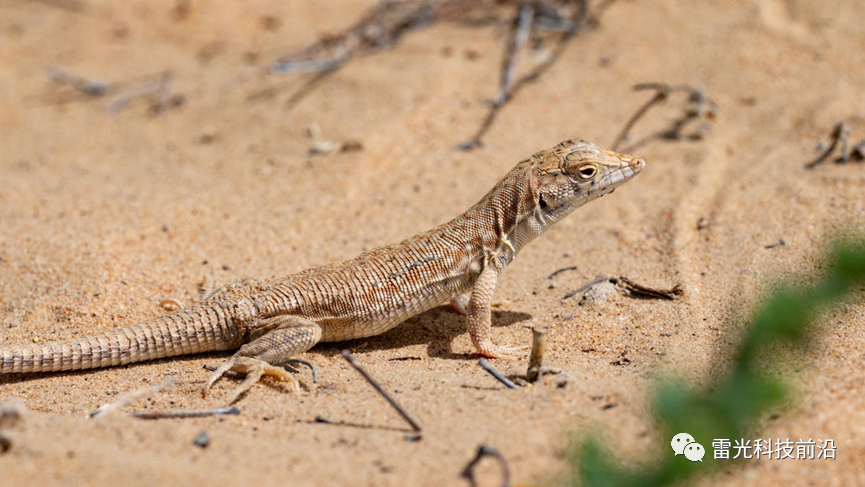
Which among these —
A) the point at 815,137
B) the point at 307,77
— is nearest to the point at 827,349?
the point at 815,137

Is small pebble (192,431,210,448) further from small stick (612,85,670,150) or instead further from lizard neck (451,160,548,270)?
small stick (612,85,670,150)

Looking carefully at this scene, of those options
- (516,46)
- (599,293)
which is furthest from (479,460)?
(516,46)

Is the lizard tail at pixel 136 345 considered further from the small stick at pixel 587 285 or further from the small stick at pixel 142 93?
the small stick at pixel 142 93

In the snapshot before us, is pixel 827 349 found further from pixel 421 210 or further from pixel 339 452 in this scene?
pixel 421 210

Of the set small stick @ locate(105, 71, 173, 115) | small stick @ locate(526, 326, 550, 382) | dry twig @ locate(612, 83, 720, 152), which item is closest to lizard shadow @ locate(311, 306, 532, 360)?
small stick @ locate(526, 326, 550, 382)

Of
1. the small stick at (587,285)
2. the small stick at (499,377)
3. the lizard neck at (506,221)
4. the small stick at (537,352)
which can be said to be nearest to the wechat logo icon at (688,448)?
the small stick at (537,352)

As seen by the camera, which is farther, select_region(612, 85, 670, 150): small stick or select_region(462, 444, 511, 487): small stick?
select_region(612, 85, 670, 150): small stick
